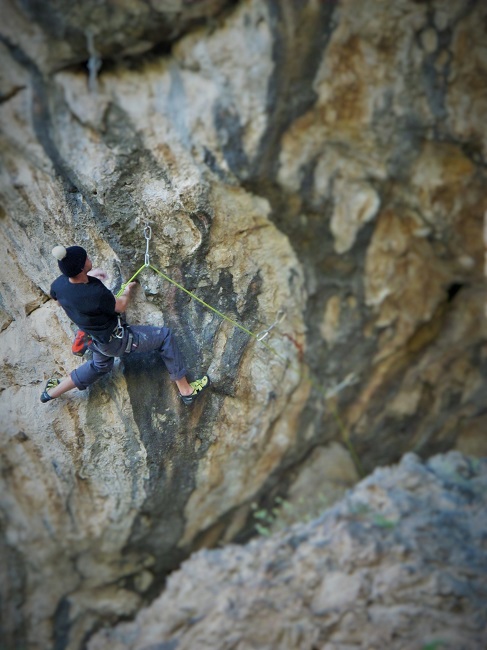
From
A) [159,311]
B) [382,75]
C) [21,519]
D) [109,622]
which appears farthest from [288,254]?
[109,622]

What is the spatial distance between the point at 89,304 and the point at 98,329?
153mm

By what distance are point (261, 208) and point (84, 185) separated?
3.46ft

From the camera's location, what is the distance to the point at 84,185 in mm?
3176

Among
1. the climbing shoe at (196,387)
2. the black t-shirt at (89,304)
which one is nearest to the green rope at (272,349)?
the black t-shirt at (89,304)

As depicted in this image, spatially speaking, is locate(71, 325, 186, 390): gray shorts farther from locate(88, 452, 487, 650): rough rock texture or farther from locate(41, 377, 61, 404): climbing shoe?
locate(88, 452, 487, 650): rough rock texture

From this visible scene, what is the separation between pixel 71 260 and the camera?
2.89 meters

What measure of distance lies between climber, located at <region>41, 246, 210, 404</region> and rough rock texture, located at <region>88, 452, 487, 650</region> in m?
1.53

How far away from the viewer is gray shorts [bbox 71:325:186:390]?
3188 mm

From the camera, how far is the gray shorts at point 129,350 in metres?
3.19

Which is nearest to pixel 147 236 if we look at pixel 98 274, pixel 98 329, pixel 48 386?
pixel 98 274

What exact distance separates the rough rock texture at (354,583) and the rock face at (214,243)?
0.94 feet

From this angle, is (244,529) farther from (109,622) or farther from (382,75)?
(382,75)

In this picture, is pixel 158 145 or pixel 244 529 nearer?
pixel 158 145

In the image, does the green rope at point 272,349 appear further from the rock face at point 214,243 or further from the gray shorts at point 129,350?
the gray shorts at point 129,350
